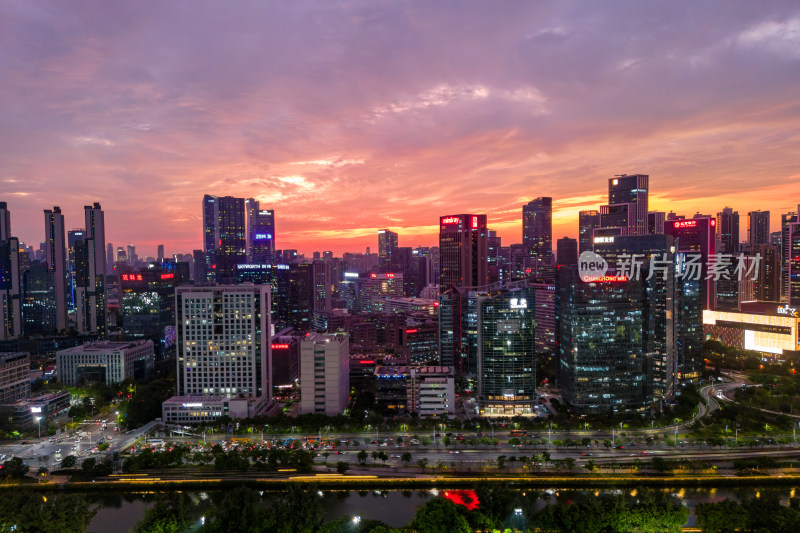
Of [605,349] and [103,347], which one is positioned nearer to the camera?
[605,349]

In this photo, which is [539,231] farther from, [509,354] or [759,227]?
[509,354]

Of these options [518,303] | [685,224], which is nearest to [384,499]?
[518,303]

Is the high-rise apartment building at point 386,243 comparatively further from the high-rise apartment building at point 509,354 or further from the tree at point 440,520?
the tree at point 440,520

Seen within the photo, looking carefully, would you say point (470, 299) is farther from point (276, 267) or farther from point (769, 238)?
point (769, 238)

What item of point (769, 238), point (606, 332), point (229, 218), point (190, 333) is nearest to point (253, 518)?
point (190, 333)

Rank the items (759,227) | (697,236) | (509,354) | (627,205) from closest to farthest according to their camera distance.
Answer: (509,354)
(697,236)
(627,205)
(759,227)
